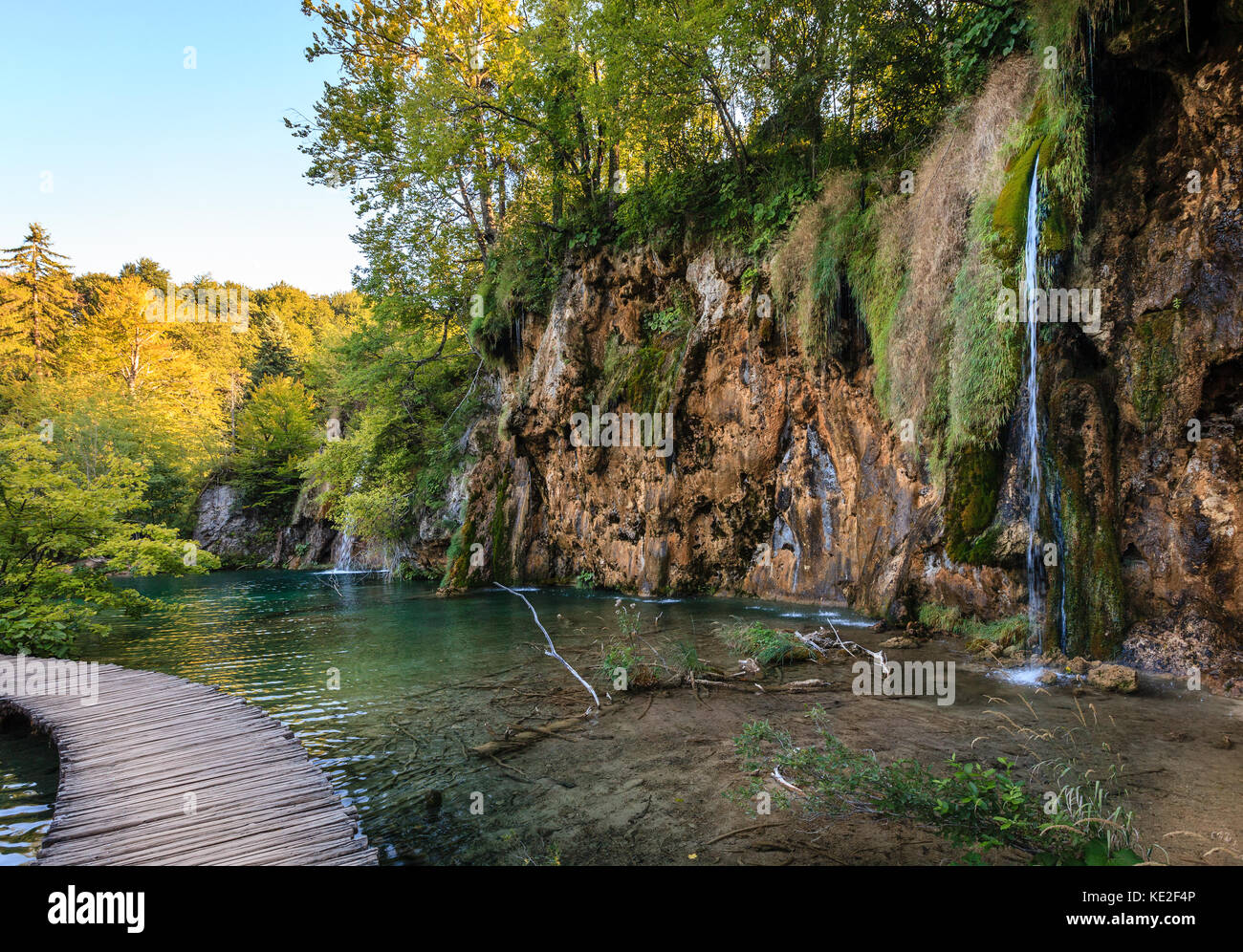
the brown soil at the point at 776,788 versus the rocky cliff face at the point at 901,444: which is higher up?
the rocky cliff face at the point at 901,444

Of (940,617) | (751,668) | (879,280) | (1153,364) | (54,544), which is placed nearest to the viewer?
(1153,364)

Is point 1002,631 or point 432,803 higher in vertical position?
point 1002,631

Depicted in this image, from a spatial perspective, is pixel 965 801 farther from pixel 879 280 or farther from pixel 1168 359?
pixel 879 280

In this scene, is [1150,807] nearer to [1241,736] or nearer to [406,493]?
[1241,736]

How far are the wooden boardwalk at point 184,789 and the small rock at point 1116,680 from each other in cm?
691

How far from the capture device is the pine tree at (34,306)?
3475 cm

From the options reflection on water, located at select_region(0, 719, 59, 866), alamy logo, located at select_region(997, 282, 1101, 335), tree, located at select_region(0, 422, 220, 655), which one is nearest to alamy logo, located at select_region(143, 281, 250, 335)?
tree, located at select_region(0, 422, 220, 655)

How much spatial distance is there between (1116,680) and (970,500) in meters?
2.86

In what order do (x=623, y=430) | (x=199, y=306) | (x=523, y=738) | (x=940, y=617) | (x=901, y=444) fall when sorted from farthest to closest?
(x=199, y=306)
(x=623, y=430)
(x=901, y=444)
(x=940, y=617)
(x=523, y=738)

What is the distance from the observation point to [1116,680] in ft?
19.5

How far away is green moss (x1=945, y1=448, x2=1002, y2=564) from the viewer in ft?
26.4

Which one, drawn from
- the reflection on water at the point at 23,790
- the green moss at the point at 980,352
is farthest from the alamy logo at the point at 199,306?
the green moss at the point at 980,352

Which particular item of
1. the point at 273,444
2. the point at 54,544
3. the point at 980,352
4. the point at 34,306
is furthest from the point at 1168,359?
the point at 34,306

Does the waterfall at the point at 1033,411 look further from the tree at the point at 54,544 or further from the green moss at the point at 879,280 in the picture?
the tree at the point at 54,544
